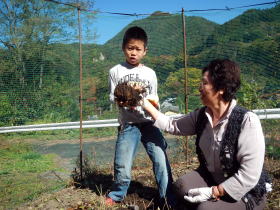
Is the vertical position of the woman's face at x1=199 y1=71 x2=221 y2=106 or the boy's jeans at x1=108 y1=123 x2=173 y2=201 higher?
the woman's face at x1=199 y1=71 x2=221 y2=106

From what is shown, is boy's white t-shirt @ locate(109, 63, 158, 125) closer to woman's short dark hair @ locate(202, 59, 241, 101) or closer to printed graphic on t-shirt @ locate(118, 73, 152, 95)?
printed graphic on t-shirt @ locate(118, 73, 152, 95)

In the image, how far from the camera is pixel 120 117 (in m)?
2.74

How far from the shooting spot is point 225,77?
6.51 feet

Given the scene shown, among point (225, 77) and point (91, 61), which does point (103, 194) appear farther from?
point (91, 61)

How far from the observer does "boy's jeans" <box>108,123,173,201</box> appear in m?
2.55

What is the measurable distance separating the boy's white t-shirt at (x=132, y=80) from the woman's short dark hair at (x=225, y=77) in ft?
2.67

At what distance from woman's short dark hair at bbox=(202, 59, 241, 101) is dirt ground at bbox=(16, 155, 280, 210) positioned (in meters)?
1.22

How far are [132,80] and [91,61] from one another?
4574 millimetres

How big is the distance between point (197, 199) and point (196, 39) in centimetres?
407

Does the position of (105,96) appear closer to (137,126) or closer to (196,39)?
(196,39)

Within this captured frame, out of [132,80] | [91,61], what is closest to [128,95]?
[132,80]

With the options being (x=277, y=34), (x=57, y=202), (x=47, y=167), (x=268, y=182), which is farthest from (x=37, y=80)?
(x=268, y=182)

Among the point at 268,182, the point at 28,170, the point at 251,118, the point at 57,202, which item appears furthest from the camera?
the point at 28,170

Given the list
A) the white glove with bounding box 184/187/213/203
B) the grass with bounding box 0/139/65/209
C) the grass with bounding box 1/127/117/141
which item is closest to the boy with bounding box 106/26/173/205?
the white glove with bounding box 184/187/213/203
